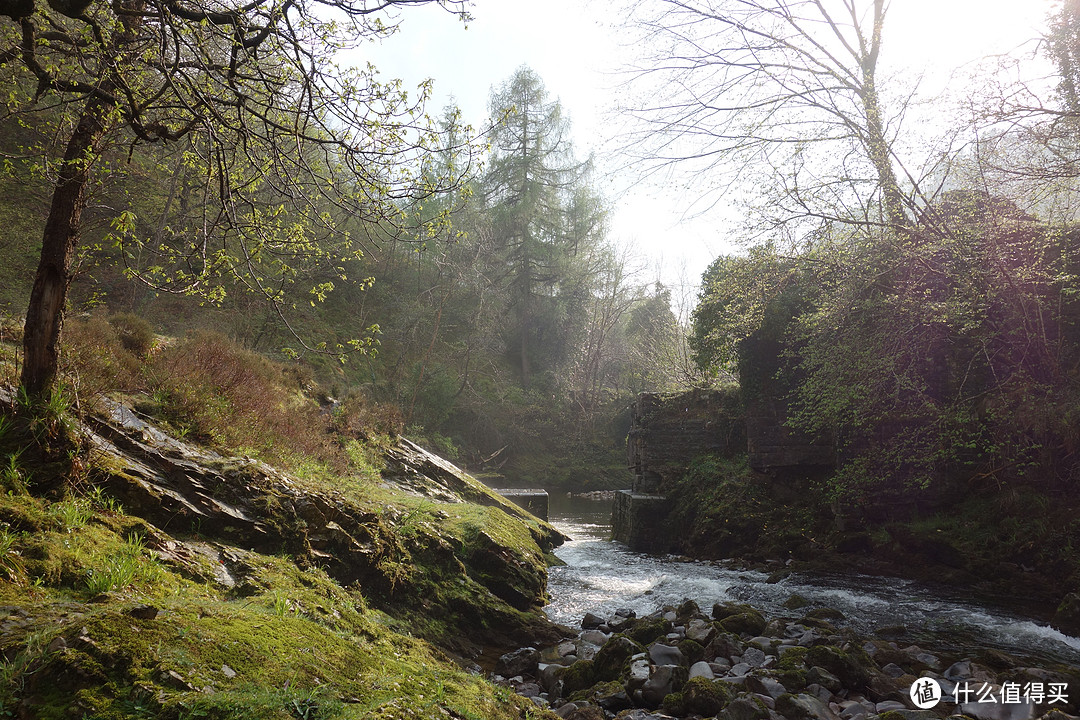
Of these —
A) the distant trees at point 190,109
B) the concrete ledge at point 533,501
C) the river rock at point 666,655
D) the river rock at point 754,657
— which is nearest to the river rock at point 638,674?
the river rock at point 666,655

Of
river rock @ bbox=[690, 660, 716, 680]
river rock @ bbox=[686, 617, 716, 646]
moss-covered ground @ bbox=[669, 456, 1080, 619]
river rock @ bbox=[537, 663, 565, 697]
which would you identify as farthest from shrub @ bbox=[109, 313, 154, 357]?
moss-covered ground @ bbox=[669, 456, 1080, 619]

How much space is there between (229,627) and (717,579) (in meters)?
9.02

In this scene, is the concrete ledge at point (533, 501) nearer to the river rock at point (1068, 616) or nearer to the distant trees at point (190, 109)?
the river rock at point (1068, 616)

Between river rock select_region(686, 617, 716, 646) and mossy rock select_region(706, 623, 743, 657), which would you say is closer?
mossy rock select_region(706, 623, 743, 657)

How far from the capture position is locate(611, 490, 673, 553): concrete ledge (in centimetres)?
1349

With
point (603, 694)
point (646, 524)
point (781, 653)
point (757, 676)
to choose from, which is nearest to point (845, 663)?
point (781, 653)

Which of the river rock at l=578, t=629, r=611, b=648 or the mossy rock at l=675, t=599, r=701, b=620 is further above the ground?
the mossy rock at l=675, t=599, r=701, b=620

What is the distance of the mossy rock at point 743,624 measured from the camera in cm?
664

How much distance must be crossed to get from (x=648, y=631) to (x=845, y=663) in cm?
210

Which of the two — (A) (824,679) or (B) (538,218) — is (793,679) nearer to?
(A) (824,679)

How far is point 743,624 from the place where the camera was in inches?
264

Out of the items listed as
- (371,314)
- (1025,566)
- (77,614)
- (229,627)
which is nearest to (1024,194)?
(1025,566)

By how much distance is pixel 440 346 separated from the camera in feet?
101

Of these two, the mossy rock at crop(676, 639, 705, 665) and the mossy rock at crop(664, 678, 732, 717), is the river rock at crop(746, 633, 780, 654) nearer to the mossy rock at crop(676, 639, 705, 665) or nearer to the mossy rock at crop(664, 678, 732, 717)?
the mossy rock at crop(676, 639, 705, 665)
